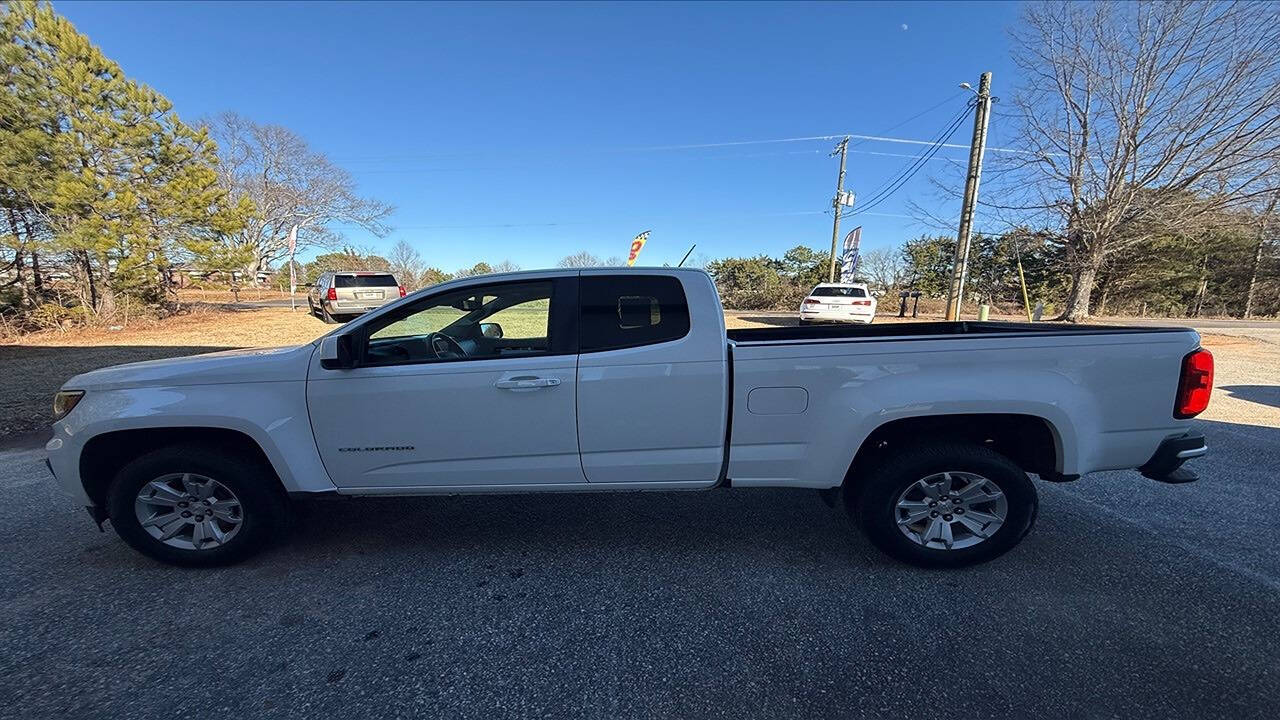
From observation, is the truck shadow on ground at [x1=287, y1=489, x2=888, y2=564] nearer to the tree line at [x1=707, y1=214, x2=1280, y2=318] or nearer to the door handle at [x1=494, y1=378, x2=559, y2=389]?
the door handle at [x1=494, y1=378, x2=559, y2=389]

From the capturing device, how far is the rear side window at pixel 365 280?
1548 cm

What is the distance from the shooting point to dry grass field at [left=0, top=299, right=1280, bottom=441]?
617cm

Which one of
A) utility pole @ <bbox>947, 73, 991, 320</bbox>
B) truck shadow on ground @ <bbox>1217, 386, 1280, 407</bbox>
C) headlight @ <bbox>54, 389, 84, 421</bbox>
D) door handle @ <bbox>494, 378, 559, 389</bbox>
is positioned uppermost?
utility pole @ <bbox>947, 73, 991, 320</bbox>

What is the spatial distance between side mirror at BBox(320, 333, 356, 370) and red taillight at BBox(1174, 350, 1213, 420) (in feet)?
14.1

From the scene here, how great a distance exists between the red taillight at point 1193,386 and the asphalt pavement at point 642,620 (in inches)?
36.4

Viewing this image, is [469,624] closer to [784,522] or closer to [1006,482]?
[784,522]

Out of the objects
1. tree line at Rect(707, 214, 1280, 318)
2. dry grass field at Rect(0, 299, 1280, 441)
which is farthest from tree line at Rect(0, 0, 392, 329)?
tree line at Rect(707, 214, 1280, 318)

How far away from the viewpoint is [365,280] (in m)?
15.7

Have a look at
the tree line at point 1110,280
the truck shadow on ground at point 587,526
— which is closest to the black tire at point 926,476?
the truck shadow on ground at point 587,526

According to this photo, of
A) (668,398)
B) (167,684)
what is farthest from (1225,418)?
(167,684)

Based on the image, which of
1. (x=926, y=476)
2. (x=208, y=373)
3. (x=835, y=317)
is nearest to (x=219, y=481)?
(x=208, y=373)

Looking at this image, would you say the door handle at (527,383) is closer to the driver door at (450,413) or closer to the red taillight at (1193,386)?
the driver door at (450,413)

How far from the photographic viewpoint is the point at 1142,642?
2.29 metres

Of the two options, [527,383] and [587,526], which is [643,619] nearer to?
[587,526]
